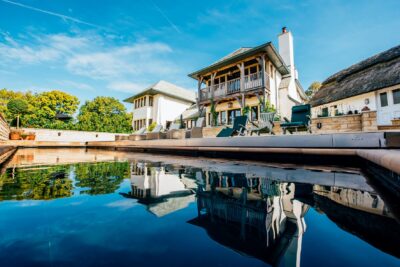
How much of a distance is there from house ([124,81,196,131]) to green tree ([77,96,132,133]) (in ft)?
26.2

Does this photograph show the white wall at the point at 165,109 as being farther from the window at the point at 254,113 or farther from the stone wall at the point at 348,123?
the stone wall at the point at 348,123

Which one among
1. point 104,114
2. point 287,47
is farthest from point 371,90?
point 104,114

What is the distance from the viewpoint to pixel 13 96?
3189cm

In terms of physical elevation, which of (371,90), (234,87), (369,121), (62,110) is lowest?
(369,121)

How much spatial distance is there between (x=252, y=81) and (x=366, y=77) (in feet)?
33.6

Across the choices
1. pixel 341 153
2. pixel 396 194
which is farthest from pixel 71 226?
pixel 341 153

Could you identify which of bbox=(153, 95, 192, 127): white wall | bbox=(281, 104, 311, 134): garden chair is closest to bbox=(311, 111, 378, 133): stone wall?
bbox=(281, 104, 311, 134): garden chair

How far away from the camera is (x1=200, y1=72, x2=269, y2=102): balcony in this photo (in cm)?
1155

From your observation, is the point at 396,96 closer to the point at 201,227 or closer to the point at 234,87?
the point at 234,87

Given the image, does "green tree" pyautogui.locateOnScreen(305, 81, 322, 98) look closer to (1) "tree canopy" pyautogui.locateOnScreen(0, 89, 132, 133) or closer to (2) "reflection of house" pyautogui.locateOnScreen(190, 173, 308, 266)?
(1) "tree canopy" pyautogui.locateOnScreen(0, 89, 132, 133)

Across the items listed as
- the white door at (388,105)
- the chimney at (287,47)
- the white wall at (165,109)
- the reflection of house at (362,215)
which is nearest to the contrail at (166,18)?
the white wall at (165,109)

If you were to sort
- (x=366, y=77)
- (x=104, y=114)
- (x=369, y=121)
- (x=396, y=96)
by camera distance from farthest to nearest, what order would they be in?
1. (x=104, y=114)
2. (x=366, y=77)
3. (x=396, y=96)
4. (x=369, y=121)

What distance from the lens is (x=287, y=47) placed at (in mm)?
14453

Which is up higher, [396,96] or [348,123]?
[396,96]
